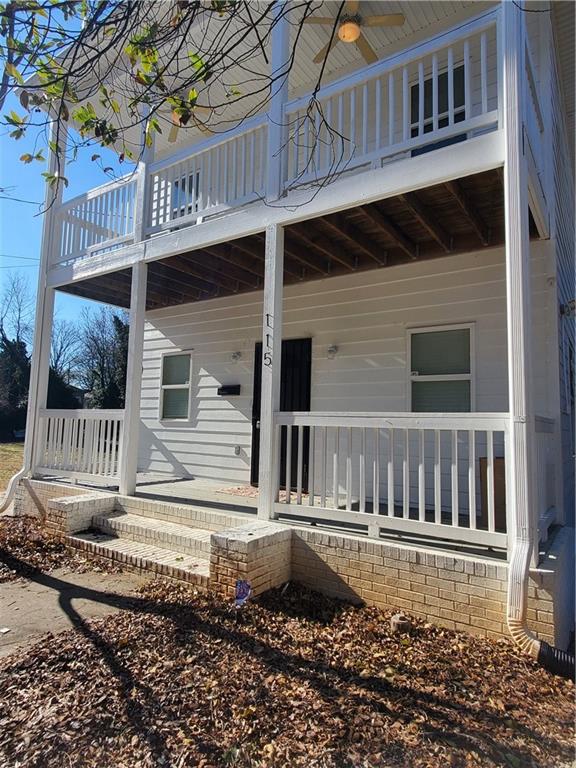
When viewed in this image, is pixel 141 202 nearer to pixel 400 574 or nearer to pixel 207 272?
pixel 207 272

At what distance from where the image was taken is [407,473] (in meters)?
3.71

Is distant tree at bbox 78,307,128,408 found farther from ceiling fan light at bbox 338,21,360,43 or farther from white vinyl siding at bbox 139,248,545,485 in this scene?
ceiling fan light at bbox 338,21,360,43

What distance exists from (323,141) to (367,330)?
Answer: 245cm

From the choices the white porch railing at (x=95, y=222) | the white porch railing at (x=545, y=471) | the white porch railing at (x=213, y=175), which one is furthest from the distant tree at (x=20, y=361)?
the white porch railing at (x=545, y=471)

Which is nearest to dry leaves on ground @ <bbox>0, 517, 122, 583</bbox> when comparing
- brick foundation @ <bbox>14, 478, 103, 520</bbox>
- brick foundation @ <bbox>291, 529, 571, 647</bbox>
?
brick foundation @ <bbox>14, 478, 103, 520</bbox>

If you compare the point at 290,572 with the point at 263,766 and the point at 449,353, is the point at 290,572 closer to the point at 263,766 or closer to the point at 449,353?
the point at 263,766

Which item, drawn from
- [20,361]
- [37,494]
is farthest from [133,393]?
[20,361]

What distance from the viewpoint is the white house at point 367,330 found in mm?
3492

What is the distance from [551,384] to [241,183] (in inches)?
156

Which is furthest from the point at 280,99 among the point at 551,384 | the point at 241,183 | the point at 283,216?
the point at 551,384

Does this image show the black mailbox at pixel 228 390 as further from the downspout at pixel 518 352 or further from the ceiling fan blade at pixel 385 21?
the ceiling fan blade at pixel 385 21

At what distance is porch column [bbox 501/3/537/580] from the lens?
3.09 m

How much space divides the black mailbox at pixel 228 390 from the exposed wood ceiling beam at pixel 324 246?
2456 mm

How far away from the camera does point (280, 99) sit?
481cm
